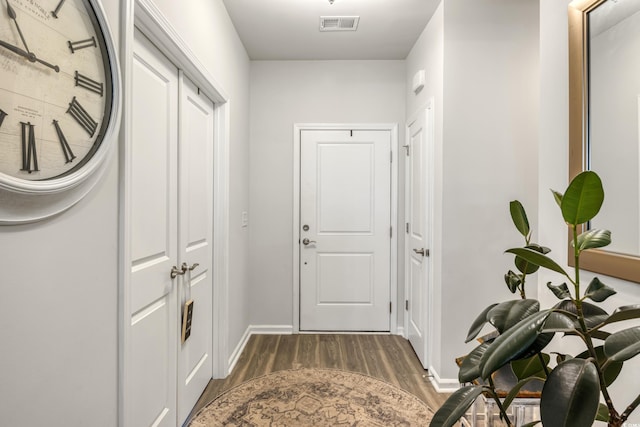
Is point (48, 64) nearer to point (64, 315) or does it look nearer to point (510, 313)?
point (64, 315)

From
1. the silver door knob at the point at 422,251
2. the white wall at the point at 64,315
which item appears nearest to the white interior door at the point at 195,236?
the white wall at the point at 64,315

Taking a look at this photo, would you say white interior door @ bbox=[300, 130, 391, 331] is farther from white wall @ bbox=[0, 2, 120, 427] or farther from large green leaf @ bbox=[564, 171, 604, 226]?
large green leaf @ bbox=[564, 171, 604, 226]

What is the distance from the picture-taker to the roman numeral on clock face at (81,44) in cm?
93

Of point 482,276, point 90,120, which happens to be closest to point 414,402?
point 482,276

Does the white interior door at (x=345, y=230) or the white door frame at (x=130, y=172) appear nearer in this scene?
the white door frame at (x=130, y=172)

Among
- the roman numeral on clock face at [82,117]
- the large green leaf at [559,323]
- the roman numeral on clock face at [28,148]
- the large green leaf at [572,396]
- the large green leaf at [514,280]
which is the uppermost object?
the roman numeral on clock face at [82,117]

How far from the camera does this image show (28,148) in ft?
2.64

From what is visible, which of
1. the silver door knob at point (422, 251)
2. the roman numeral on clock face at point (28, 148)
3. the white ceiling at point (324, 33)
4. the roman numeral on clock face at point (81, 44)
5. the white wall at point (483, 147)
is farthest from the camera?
the silver door knob at point (422, 251)

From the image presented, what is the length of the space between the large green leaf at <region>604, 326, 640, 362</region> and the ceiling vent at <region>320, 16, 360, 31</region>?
2.59m

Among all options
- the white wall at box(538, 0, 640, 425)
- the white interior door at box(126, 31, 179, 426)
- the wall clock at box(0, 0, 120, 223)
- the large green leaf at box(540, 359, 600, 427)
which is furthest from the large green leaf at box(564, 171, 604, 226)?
the white interior door at box(126, 31, 179, 426)

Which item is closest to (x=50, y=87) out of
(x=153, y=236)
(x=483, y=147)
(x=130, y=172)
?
(x=130, y=172)

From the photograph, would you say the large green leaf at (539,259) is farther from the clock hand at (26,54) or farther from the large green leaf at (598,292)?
the clock hand at (26,54)

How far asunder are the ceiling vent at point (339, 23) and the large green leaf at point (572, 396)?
8.68ft

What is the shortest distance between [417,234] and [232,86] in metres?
1.86
